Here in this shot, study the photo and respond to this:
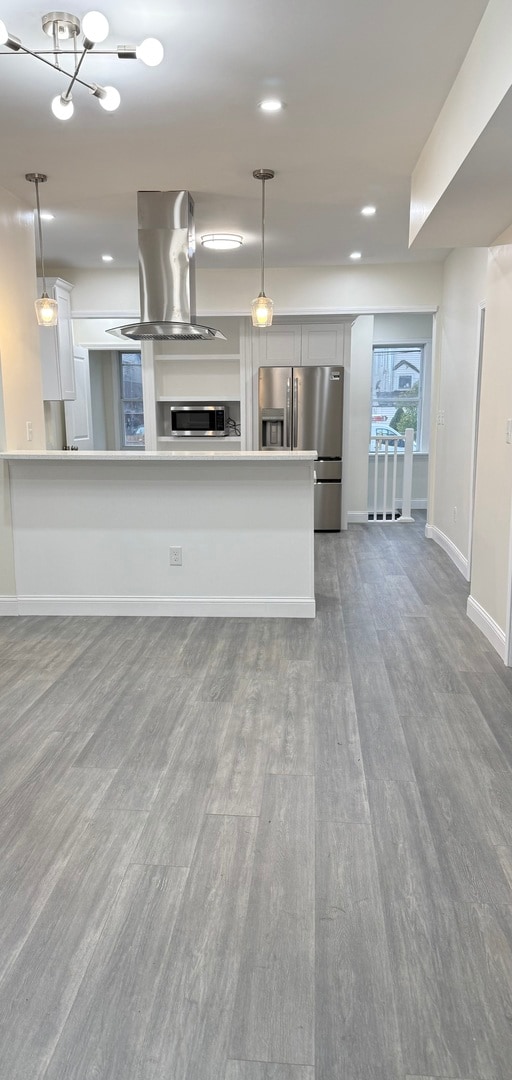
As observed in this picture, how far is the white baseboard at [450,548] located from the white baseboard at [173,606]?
5.27ft

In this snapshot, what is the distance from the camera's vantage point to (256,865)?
77.8 inches

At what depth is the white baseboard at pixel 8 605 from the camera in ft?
14.6

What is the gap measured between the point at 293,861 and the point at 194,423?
544 centimetres

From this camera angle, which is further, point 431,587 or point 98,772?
point 431,587

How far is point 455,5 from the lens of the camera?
225 cm

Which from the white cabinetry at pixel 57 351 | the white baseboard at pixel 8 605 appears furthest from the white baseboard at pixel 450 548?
the white cabinetry at pixel 57 351

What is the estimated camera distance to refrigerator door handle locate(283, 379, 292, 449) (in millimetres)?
6887

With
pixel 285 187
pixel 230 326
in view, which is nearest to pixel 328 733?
pixel 285 187

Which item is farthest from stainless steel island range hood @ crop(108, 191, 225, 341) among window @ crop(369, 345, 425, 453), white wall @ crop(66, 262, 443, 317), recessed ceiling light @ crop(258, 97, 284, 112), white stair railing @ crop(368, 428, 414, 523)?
window @ crop(369, 345, 425, 453)

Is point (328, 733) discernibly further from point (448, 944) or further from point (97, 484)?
point (97, 484)

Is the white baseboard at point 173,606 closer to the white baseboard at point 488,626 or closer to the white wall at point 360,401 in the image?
the white baseboard at point 488,626

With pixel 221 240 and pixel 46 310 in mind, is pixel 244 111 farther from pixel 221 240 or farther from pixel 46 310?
pixel 221 240

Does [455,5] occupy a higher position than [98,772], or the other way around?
[455,5]

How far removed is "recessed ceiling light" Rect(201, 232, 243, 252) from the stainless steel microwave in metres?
1.81
